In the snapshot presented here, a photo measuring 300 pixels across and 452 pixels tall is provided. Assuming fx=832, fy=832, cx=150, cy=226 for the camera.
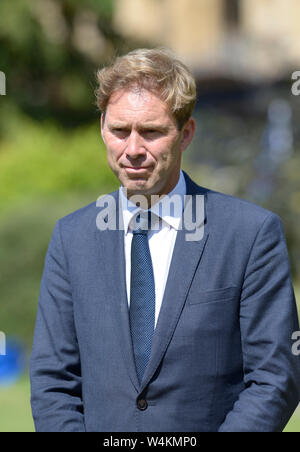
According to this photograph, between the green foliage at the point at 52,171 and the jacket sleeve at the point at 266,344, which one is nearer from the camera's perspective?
the jacket sleeve at the point at 266,344

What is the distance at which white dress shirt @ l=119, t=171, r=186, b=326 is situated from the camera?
299 centimetres

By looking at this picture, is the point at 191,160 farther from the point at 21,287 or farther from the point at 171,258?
the point at 171,258

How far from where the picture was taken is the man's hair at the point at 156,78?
9.36 ft

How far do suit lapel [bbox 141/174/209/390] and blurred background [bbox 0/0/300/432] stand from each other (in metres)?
0.74

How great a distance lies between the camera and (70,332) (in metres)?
3.02

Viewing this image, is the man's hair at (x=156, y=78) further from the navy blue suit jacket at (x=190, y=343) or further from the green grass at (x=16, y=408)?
the green grass at (x=16, y=408)

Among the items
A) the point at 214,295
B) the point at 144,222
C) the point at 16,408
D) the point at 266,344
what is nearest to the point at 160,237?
the point at 144,222

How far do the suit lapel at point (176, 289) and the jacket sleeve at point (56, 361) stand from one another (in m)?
0.30

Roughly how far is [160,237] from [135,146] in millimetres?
391

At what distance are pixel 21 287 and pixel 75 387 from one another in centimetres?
602

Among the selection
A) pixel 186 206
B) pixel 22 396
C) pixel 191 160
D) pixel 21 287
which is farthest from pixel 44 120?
pixel 186 206

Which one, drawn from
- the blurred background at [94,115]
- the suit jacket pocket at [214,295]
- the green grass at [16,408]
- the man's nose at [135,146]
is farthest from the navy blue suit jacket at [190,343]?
the green grass at [16,408]

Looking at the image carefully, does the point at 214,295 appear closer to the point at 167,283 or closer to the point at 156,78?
the point at 167,283
